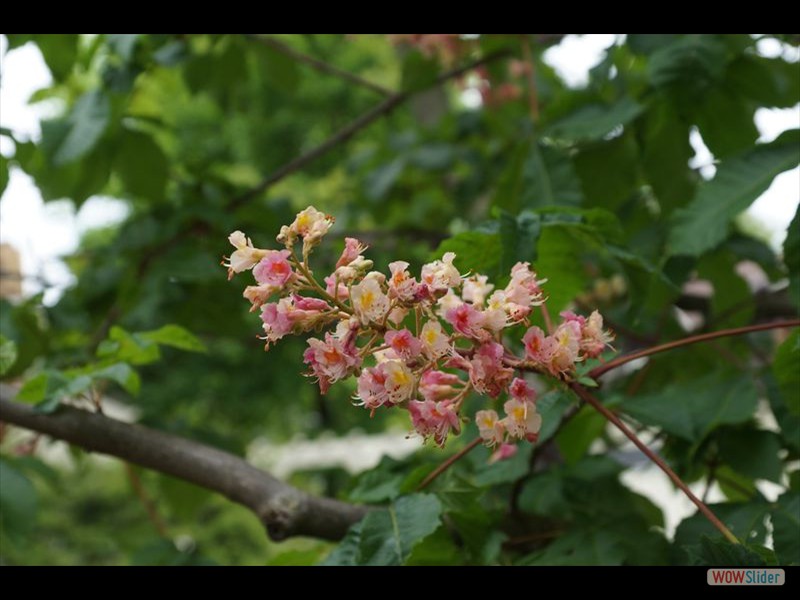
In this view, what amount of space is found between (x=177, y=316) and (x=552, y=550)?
0.65 meters

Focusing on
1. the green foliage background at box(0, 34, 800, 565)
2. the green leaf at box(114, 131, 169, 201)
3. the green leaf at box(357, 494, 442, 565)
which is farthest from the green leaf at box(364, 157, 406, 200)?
the green leaf at box(357, 494, 442, 565)

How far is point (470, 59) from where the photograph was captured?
1354 millimetres

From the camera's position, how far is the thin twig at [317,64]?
4.06 ft

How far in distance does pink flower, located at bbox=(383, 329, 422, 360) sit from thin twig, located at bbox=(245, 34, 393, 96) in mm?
785

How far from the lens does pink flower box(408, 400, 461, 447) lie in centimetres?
53

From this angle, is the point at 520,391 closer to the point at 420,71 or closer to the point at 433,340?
the point at 433,340

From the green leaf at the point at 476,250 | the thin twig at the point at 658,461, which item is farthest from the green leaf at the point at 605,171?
the thin twig at the point at 658,461

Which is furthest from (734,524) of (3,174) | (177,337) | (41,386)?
(3,174)

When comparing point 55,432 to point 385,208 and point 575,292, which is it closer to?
→ point 575,292

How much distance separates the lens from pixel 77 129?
3.37 ft

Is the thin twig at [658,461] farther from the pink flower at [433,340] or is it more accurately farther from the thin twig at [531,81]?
the thin twig at [531,81]
